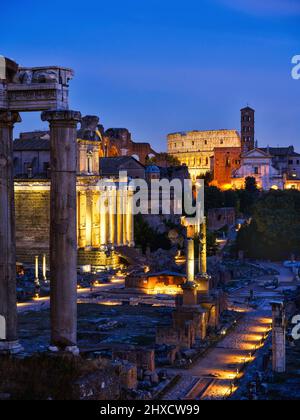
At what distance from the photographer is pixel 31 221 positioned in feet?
203

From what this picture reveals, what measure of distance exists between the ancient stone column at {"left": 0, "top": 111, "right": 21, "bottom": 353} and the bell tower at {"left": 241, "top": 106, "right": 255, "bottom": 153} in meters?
117

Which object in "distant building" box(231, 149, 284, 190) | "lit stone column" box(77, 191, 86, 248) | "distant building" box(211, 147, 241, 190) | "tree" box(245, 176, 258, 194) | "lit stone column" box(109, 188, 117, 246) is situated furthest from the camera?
"distant building" box(211, 147, 241, 190)

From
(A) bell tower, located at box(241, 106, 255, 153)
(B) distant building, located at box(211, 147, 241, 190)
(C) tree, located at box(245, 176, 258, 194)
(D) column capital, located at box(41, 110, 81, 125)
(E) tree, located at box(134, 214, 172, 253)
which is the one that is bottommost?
(E) tree, located at box(134, 214, 172, 253)

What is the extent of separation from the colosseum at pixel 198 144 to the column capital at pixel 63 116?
470 ft

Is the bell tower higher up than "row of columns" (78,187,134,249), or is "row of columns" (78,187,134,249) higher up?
the bell tower

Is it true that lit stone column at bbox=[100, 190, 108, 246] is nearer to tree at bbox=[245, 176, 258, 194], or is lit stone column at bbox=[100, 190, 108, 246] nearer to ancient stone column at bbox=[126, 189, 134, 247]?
ancient stone column at bbox=[126, 189, 134, 247]

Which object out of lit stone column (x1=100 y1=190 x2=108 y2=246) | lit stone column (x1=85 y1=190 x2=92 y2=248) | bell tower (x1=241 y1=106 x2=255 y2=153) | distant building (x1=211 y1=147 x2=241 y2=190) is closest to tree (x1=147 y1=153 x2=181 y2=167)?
distant building (x1=211 y1=147 x2=241 y2=190)

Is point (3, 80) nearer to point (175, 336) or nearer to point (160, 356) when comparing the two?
point (160, 356)

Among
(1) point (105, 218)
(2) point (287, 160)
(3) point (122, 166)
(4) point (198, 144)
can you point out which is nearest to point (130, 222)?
(1) point (105, 218)

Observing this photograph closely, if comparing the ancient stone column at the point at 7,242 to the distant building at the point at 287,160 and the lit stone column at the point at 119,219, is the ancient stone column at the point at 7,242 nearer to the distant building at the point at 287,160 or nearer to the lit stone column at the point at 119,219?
the lit stone column at the point at 119,219

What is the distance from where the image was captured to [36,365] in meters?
15.9

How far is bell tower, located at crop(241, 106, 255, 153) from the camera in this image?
434ft

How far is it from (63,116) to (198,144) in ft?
497
